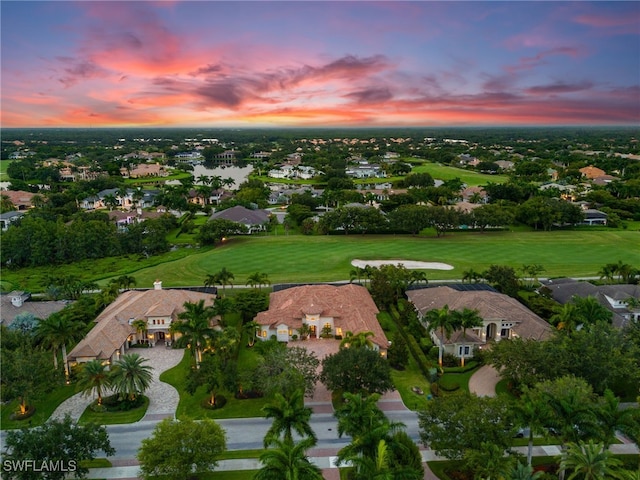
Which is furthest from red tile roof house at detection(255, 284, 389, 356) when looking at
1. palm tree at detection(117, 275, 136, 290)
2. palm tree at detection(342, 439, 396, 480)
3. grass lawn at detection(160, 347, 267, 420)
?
→ palm tree at detection(342, 439, 396, 480)

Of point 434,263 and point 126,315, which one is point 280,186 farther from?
point 126,315

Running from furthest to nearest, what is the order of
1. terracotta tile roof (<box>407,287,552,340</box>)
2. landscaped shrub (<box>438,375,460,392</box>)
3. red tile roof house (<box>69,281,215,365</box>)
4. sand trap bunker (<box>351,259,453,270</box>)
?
sand trap bunker (<box>351,259,453,270</box>) → terracotta tile roof (<box>407,287,552,340</box>) → red tile roof house (<box>69,281,215,365</box>) → landscaped shrub (<box>438,375,460,392</box>)

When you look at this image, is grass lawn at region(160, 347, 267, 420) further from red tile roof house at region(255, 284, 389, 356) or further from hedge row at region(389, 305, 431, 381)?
hedge row at region(389, 305, 431, 381)

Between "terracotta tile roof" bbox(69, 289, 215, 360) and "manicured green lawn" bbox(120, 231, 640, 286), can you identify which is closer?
"terracotta tile roof" bbox(69, 289, 215, 360)

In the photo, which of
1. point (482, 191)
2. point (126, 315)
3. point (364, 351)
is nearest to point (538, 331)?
point (364, 351)

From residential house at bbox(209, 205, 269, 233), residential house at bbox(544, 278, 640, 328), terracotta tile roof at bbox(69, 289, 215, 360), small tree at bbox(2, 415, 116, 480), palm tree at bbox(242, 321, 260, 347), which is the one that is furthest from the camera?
residential house at bbox(209, 205, 269, 233)
